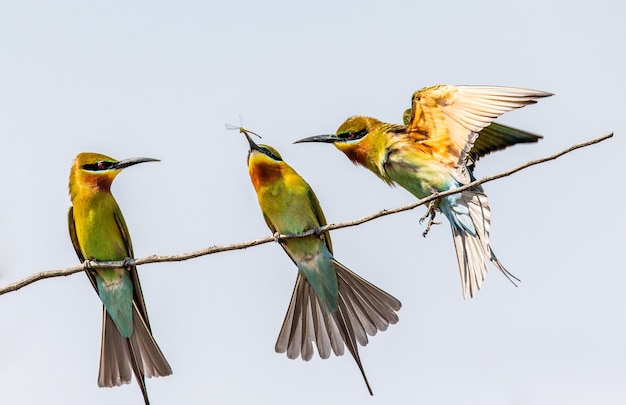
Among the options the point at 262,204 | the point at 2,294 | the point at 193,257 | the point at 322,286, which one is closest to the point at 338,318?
the point at 322,286

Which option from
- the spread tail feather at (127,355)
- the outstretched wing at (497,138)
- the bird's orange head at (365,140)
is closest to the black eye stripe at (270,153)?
the bird's orange head at (365,140)

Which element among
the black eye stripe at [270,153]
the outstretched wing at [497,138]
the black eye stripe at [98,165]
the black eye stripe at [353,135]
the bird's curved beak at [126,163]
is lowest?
the outstretched wing at [497,138]

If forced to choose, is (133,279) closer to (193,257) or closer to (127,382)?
(127,382)

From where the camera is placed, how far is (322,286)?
3.91 metres

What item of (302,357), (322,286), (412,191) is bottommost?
(302,357)

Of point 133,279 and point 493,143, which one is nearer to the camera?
point 133,279

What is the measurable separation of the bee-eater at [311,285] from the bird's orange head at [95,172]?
538 millimetres

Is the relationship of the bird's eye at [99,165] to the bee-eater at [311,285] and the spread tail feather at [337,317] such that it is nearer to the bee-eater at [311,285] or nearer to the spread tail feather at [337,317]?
the bee-eater at [311,285]

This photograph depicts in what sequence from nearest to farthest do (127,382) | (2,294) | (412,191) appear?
(2,294) < (127,382) < (412,191)

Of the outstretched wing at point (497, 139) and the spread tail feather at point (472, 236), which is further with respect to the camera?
the outstretched wing at point (497, 139)

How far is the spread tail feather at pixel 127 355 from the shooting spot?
12.2ft

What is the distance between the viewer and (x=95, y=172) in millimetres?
3887

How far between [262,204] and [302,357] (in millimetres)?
668

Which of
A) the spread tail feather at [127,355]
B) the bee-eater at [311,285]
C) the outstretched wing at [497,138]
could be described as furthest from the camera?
the outstretched wing at [497,138]
